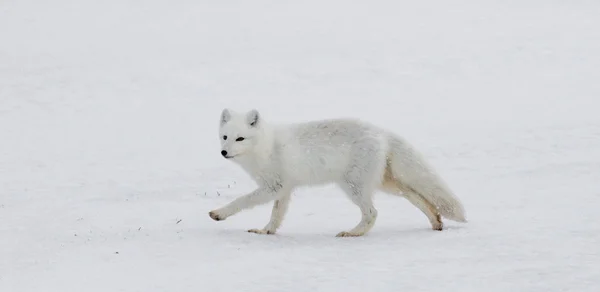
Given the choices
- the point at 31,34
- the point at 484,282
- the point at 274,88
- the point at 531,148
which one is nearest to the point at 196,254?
the point at 484,282

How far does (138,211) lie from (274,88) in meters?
10.7

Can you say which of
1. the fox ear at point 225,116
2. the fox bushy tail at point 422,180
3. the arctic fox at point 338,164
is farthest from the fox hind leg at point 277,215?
the fox bushy tail at point 422,180

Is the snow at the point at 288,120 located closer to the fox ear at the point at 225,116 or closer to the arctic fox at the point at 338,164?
the arctic fox at the point at 338,164

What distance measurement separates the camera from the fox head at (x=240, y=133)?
8.86 m

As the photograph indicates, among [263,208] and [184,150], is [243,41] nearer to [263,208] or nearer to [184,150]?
[184,150]

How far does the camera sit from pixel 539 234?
26.4ft

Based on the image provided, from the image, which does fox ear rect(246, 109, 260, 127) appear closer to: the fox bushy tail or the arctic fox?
the arctic fox

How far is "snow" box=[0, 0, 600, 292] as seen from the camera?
740 cm

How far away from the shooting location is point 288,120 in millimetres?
19703

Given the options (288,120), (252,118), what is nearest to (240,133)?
(252,118)

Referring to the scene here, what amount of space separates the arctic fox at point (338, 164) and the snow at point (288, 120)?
36 cm

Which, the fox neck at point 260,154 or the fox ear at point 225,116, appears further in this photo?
the fox ear at point 225,116

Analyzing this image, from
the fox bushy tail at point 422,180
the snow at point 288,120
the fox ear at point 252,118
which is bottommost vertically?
the snow at point 288,120

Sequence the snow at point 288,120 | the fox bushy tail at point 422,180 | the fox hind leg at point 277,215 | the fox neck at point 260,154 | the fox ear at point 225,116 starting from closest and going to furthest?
1. the snow at point 288,120
2. the fox bushy tail at point 422,180
3. the fox neck at point 260,154
4. the fox ear at point 225,116
5. the fox hind leg at point 277,215
